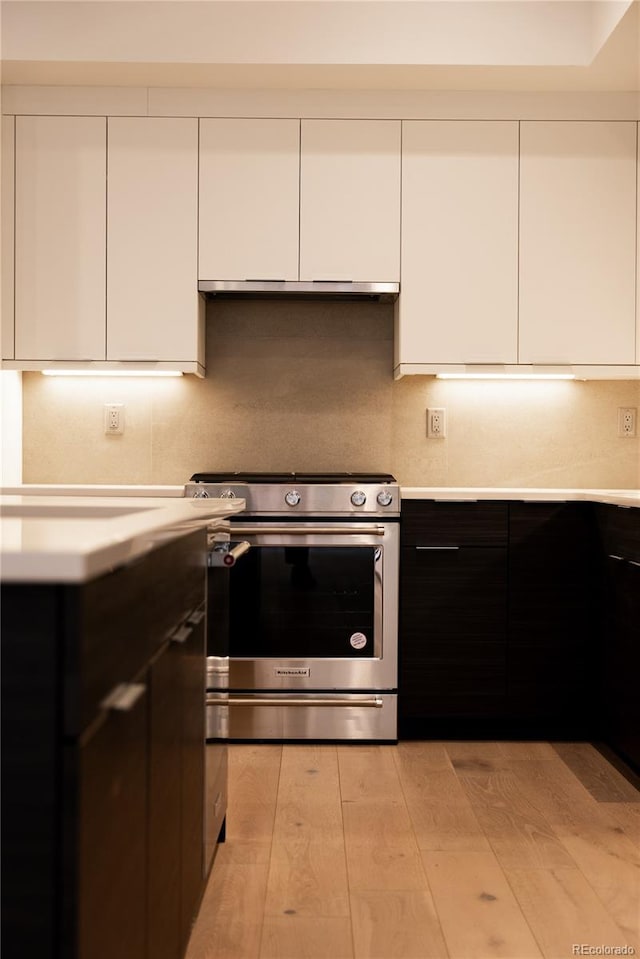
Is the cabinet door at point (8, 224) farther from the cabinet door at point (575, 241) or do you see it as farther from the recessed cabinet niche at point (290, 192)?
the cabinet door at point (575, 241)

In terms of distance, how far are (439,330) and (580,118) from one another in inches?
39.5

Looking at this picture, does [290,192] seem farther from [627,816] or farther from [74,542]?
[74,542]

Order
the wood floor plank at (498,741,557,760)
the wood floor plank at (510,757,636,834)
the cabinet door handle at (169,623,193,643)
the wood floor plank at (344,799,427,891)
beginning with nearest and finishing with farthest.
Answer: the cabinet door handle at (169,623,193,643) < the wood floor plank at (344,799,427,891) < the wood floor plank at (510,757,636,834) < the wood floor plank at (498,741,557,760)

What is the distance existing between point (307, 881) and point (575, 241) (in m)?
2.56

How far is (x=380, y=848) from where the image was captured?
7.69 feet

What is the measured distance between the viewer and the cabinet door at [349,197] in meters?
3.50

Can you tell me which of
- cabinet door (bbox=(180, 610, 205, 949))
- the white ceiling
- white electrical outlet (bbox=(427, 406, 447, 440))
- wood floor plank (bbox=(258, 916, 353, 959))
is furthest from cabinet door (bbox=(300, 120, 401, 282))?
wood floor plank (bbox=(258, 916, 353, 959))

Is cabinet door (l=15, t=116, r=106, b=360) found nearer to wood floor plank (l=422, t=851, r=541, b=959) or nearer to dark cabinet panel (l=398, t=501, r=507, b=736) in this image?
dark cabinet panel (l=398, t=501, r=507, b=736)

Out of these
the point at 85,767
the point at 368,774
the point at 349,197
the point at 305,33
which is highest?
the point at 305,33

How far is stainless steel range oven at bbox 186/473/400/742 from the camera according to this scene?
3.28m

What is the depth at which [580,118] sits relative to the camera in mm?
3531

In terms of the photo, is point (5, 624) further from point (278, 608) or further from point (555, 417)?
point (555, 417)

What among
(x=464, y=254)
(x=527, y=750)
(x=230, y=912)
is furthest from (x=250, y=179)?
(x=230, y=912)

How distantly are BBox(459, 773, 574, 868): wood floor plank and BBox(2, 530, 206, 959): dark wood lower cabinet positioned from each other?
1231 millimetres
